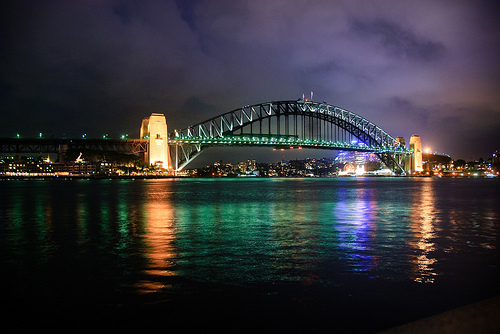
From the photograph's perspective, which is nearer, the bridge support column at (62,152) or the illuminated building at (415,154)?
the bridge support column at (62,152)

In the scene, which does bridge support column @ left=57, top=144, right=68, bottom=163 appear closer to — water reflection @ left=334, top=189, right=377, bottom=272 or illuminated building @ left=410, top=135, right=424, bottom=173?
illuminated building @ left=410, top=135, right=424, bottom=173

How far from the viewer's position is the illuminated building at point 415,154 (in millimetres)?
131375

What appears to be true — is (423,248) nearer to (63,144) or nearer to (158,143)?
(158,143)

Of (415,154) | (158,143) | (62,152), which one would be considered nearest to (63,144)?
(62,152)

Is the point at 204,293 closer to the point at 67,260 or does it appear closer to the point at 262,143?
the point at 67,260

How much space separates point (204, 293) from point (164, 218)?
11.3 meters

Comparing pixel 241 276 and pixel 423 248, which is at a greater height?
pixel 241 276

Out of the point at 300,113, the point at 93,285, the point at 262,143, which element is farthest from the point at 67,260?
the point at 300,113

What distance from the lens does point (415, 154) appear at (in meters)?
132

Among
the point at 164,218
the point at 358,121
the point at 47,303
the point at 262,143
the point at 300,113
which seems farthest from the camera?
the point at 358,121

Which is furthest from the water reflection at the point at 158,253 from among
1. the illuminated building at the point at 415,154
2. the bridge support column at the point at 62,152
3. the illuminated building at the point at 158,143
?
the illuminated building at the point at 415,154

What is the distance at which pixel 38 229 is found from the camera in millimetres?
13266

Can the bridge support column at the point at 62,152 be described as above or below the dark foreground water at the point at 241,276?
above

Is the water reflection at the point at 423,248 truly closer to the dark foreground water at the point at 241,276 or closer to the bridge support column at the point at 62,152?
the dark foreground water at the point at 241,276
